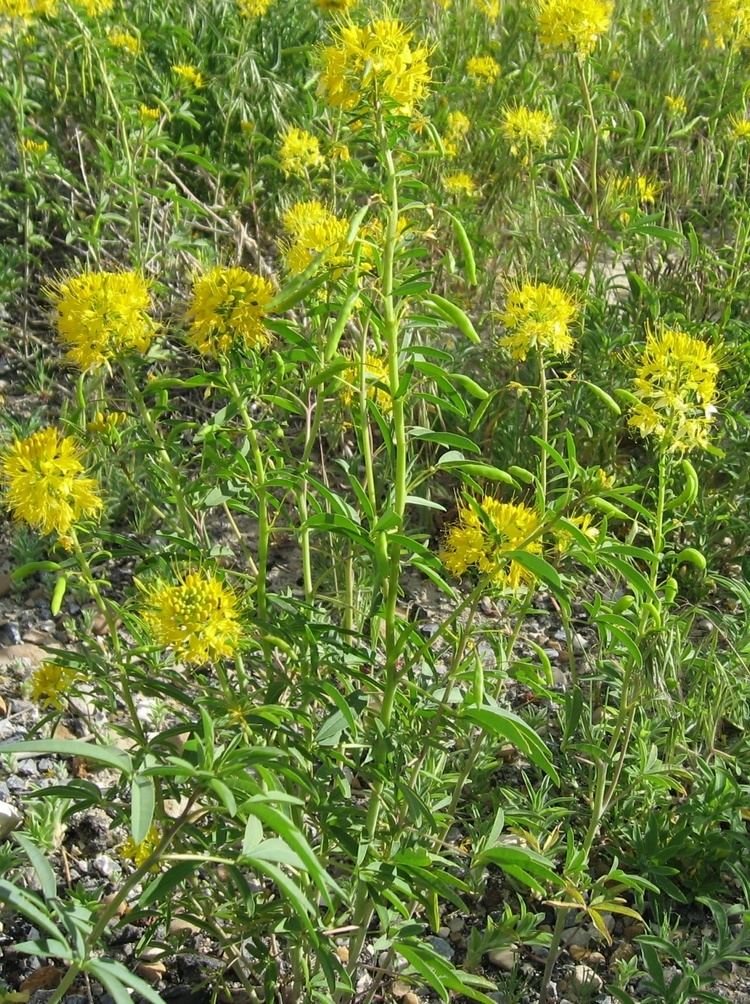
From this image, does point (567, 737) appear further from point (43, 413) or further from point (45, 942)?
point (43, 413)

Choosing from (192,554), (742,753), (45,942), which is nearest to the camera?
(45,942)

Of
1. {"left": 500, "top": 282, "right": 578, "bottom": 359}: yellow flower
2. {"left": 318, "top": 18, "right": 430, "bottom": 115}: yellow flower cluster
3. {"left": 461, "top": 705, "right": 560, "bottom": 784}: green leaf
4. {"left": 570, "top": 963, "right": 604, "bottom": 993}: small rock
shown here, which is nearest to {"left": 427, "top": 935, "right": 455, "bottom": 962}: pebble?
{"left": 570, "top": 963, "right": 604, "bottom": 993}: small rock

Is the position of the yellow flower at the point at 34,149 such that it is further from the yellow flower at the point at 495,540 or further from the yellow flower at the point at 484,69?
the yellow flower at the point at 495,540

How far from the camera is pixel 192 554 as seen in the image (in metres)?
1.62

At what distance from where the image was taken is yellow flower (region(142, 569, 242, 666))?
1.41m

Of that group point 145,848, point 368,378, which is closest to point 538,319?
point 368,378

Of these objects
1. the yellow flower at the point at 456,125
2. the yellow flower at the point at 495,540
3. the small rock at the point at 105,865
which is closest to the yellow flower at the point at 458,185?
the yellow flower at the point at 456,125

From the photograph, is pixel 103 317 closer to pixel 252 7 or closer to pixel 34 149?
pixel 34 149

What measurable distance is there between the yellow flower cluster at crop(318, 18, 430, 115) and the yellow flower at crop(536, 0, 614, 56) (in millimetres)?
1316

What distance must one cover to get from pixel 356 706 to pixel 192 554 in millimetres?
363

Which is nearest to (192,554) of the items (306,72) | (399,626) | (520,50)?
(399,626)

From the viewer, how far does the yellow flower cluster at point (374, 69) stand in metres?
1.42

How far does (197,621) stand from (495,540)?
17.0 inches

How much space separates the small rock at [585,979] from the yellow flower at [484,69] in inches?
125
